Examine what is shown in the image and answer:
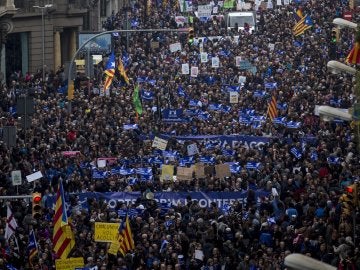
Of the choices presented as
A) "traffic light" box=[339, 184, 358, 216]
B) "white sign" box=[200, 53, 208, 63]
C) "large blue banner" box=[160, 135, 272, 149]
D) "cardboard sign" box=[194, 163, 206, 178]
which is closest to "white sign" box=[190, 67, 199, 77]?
"white sign" box=[200, 53, 208, 63]

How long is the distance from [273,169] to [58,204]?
10.0 metres

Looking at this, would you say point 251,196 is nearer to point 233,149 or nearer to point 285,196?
point 285,196

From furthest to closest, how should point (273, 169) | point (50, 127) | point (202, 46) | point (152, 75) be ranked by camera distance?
point (202, 46) → point (152, 75) → point (50, 127) → point (273, 169)

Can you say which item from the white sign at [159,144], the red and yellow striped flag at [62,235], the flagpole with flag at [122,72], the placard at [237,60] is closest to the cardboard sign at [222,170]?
the white sign at [159,144]

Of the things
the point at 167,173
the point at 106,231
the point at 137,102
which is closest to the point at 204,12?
the point at 137,102

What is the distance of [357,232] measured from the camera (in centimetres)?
3422

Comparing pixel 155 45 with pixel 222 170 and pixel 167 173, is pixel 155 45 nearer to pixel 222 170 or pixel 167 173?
pixel 167 173

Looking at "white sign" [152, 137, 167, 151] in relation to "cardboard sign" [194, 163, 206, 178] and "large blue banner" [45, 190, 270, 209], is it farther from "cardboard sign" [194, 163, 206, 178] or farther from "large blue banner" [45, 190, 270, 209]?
"large blue banner" [45, 190, 270, 209]

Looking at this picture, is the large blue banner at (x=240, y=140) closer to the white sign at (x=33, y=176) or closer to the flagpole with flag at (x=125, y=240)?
the white sign at (x=33, y=176)

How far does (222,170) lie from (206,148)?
5.10 meters

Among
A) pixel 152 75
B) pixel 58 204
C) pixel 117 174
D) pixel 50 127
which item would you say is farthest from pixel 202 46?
pixel 58 204

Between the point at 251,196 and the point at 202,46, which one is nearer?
the point at 251,196

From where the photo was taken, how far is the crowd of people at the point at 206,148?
34688 mm

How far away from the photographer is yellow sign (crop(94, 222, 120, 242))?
115ft
